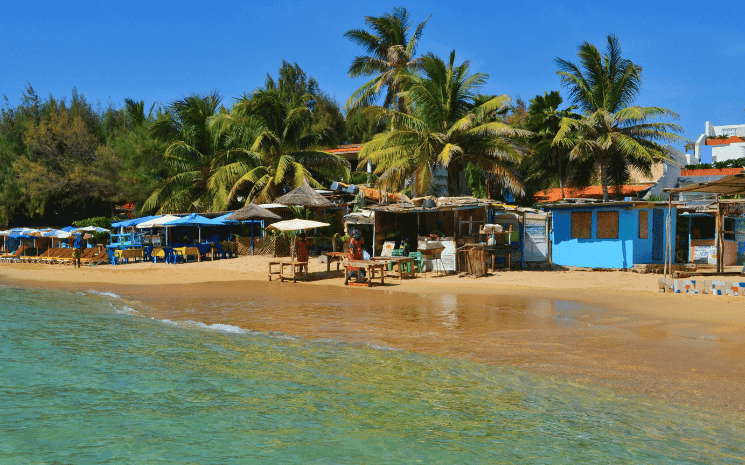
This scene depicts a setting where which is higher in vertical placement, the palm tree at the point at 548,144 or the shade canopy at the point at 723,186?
the palm tree at the point at 548,144

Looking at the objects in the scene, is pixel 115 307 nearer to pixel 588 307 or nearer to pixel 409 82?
pixel 588 307

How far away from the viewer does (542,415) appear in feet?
17.9

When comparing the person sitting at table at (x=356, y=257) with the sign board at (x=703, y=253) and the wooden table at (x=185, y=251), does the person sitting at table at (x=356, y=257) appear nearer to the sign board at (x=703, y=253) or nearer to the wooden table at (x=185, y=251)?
the wooden table at (x=185, y=251)

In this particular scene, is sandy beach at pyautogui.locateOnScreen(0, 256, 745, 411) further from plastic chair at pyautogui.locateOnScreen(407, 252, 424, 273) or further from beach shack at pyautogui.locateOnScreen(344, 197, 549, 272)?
beach shack at pyautogui.locateOnScreen(344, 197, 549, 272)

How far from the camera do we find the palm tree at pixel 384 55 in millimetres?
29672

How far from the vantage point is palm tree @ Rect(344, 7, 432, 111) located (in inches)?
1168

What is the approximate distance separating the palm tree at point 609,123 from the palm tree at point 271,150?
11454mm

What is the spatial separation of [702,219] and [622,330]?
1859 centimetres

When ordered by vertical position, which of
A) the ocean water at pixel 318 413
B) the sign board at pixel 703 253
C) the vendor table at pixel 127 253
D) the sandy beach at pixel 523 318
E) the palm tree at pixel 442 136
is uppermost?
the palm tree at pixel 442 136

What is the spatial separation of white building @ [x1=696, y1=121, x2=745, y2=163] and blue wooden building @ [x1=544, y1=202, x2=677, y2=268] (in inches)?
1106

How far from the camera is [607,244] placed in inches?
740

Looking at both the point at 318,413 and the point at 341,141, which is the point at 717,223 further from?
the point at 341,141

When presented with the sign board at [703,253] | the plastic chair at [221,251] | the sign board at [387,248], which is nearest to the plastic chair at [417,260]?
the sign board at [387,248]

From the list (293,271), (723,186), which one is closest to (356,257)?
(293,271)
